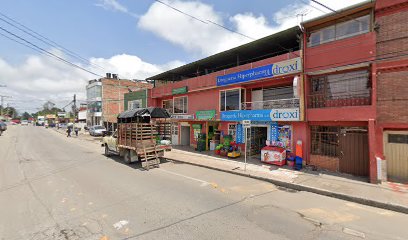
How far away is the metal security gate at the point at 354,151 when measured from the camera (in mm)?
9922

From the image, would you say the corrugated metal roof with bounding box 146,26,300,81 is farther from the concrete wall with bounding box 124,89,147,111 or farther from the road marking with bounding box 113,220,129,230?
the road marking with bounding box 113,220,129,230

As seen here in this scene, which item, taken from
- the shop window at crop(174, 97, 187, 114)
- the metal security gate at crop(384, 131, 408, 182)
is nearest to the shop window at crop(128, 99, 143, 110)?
the shop window at crop(174, 97, 187, 114)

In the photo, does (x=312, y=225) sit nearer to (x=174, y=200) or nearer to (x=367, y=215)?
(x=367, y=215)

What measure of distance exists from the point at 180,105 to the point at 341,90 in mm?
14269

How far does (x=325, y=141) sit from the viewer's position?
36.8ft

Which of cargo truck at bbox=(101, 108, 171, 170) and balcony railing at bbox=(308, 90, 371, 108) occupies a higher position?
balcony railing at bbox=(308, 90, 371, 108)

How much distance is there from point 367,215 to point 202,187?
17.5ft

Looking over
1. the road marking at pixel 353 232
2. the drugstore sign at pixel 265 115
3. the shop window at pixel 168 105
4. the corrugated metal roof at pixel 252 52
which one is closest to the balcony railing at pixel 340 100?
the drugstore sign at pixel 265 115

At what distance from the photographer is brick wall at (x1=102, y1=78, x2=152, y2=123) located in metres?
39.9

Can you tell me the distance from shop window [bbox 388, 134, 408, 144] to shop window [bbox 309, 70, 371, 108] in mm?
1822

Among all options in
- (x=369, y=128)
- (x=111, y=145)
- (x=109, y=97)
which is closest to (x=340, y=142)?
(x=369, y=128)

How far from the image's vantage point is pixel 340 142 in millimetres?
10633

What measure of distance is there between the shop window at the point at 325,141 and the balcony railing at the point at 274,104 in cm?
179

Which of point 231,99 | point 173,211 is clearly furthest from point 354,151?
point 173,211
